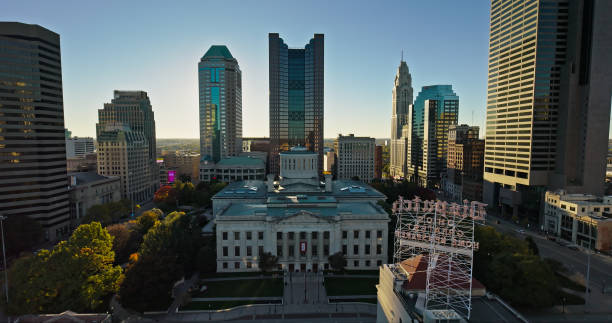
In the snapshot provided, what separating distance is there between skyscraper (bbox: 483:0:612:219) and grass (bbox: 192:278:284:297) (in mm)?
107027

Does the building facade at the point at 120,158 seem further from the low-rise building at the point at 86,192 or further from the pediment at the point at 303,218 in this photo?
the pediment at the point at 303,218

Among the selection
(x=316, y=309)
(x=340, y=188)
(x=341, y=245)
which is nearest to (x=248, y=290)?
(x=316, y=309)

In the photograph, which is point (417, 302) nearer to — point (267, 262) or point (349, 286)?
point (349, 286)

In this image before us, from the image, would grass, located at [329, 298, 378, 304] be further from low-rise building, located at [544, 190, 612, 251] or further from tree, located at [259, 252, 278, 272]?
low-rise building, located at [544, 190, 612, 251]

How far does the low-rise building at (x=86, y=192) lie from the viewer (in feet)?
394

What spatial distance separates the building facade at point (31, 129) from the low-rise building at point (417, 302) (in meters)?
112

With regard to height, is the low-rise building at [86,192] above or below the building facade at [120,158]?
below

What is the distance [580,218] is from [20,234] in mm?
165637

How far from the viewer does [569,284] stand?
7256 cm

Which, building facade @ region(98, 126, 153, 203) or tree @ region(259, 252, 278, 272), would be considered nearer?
tree @ region(259, 252, 278, 272)

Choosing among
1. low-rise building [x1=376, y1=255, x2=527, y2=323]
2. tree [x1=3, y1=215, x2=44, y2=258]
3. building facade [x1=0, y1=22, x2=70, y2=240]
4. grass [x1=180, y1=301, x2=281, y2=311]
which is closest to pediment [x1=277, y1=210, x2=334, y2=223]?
grass [x1=180, y1=301, x2=281, y2=311]

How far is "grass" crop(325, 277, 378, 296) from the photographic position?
6925cm

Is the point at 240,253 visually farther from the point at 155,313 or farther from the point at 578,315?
the point at 578,315

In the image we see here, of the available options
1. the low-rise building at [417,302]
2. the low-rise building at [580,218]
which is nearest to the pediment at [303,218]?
the low-rise building at [417,302]
